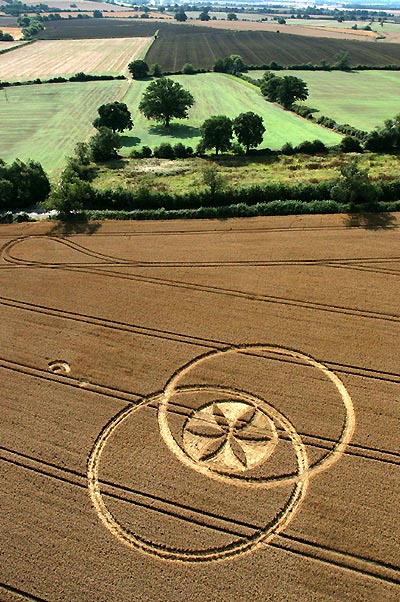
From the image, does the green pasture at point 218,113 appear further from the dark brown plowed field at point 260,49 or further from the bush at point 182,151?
the dark brown plowed field at point 260,49

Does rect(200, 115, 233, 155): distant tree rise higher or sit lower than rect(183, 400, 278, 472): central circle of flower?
higher

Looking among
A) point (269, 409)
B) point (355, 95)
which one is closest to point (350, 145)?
point (355, 95)

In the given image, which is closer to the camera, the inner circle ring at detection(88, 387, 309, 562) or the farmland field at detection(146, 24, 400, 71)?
the inner circle ring at detection(88, 387, 309, 562)

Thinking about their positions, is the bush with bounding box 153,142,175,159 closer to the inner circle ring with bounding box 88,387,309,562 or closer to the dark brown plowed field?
the inner circle ring with bounding box 88,387,309,562

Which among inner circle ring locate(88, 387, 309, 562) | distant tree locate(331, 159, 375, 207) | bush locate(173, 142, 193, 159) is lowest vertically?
inner circle ring locate(88, 387, 309, 562)

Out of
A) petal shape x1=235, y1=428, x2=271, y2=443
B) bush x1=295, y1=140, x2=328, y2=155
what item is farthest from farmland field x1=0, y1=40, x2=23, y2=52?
petal shape x1=235, y1=428, x2=271, y2=443

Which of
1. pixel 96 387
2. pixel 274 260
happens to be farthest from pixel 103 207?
pixel 96 387
